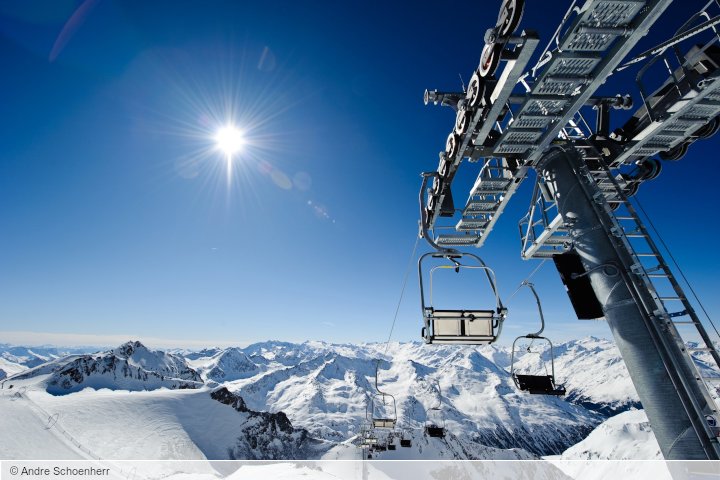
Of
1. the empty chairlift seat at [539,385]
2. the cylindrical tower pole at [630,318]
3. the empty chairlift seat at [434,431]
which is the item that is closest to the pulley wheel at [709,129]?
the cylindrical tower pole at [630,318]

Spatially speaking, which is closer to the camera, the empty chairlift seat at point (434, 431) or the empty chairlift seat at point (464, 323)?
the empty chairlift seat at point (464, 323)

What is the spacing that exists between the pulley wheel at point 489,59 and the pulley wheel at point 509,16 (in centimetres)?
29

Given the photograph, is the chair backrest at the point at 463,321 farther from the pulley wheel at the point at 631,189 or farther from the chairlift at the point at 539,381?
the pulley wheel at the point at 631,189

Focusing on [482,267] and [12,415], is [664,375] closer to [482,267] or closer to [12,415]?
[482,267]

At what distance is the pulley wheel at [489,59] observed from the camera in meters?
6.57

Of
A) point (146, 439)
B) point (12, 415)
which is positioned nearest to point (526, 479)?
point (146, 439)

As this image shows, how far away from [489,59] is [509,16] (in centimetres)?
80

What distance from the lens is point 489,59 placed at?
22.3ft

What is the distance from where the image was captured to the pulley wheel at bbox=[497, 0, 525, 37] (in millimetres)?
5969

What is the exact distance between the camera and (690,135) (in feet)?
30.1

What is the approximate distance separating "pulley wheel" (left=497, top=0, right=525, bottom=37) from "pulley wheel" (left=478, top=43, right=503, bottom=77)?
0.29 meters

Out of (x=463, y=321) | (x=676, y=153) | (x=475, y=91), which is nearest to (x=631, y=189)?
(x=676, y=153)

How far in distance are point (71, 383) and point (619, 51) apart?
800 ft

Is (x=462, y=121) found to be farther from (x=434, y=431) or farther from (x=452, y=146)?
(x=434, y=431)
